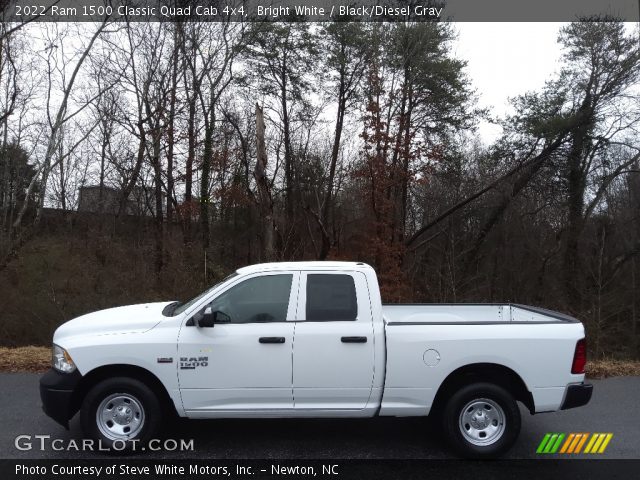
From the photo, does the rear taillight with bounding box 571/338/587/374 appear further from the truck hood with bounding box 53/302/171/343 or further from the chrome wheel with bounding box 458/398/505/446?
the truck hood with bounding box 53/302/171/343

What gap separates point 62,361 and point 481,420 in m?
3.90

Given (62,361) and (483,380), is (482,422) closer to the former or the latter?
(483,380)

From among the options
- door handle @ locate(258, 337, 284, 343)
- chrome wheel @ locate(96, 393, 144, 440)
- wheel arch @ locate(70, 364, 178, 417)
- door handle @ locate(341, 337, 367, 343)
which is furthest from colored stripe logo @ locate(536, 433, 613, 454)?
chrome wheel @ locate(96, 393, 144, 440)

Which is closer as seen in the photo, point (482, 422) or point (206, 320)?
point (206, 320)

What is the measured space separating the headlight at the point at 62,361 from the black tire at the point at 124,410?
29cm

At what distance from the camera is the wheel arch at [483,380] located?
5418mm

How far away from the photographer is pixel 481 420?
538 cm

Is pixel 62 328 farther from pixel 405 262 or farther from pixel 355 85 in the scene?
pixel 355 85

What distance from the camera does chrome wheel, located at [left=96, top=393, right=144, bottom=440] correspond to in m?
5.25

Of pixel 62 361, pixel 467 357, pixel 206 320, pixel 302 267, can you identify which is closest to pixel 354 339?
pixel 302 267

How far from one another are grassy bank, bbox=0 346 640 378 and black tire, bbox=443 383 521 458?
12.4 feet

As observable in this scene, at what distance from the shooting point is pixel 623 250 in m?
25.7

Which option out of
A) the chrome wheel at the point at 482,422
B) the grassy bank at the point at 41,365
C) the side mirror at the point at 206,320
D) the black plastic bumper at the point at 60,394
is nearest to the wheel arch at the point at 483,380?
the chrome wheel at the point at 482,422

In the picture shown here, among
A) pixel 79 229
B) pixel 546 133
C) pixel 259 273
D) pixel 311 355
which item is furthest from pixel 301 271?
pixel 79 229
